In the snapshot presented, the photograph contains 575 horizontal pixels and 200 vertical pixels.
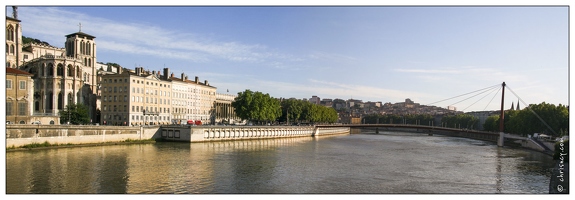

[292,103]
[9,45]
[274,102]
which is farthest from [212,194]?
[292,103]

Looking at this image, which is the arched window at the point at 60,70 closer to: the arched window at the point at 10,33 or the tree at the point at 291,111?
the arched window at the point at 10,33

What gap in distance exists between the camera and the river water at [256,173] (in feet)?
92.5

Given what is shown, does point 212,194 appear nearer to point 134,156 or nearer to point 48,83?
point 134,156

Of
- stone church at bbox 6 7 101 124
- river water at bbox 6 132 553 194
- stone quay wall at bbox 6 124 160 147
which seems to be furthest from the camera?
stone church at bbox 6 7 101 124

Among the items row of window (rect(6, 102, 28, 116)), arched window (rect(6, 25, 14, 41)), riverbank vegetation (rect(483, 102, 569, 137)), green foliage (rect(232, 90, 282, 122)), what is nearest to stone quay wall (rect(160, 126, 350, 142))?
green foliage (rect(232, 90, 282, 122))

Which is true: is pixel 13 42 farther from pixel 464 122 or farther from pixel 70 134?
pixel 464 122

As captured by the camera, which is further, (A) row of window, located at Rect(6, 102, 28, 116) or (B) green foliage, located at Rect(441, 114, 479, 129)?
(B) green foliage, located at Rect(441, 114, 479, 129)

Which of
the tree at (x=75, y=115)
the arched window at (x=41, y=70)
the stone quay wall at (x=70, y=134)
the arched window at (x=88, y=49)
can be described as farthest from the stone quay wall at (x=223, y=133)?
the arched window at (x=88, y=49)

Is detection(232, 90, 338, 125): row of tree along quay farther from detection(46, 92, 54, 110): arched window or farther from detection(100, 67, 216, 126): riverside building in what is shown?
detection(46, 92, 54, 110): arched window

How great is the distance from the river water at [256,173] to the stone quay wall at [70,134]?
1847 mm

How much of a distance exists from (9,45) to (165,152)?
39.3 meters

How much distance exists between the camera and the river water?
2819 centimetres

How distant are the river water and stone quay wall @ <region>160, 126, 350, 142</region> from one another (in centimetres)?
1538

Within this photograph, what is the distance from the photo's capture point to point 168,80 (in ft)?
284
